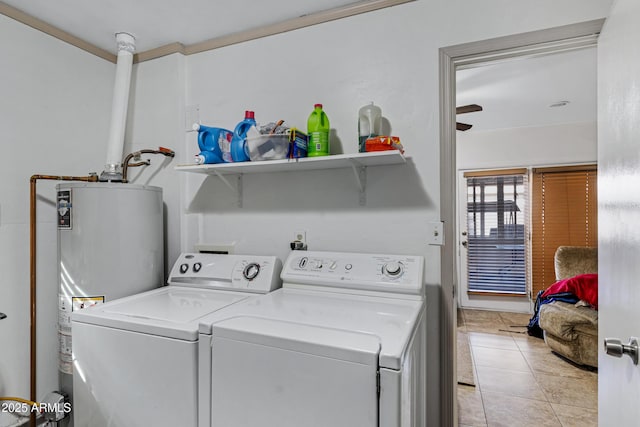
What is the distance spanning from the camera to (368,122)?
1.65 metres

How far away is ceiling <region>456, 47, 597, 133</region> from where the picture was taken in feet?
8.63

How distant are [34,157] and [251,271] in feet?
4.41

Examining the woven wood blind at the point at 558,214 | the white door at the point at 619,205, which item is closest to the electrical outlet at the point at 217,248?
the white door at the point at 619,205

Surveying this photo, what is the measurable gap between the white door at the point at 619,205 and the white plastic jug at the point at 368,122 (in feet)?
2.76

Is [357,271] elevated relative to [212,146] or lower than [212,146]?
lower

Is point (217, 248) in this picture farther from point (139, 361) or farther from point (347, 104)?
point (347, 104)

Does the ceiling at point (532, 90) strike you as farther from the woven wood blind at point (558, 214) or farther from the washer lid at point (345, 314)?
the washer lid at point (345, 314)

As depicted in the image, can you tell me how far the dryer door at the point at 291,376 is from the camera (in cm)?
95

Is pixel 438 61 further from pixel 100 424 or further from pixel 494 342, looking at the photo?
pixel 494 342

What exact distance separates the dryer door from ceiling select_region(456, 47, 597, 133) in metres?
1.88

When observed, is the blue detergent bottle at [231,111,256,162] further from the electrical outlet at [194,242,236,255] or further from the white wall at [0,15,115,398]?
the white wall at [0,15,115,398]

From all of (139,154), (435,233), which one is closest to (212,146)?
(139,154)

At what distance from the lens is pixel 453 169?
1675mm

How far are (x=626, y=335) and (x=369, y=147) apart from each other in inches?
41.6
